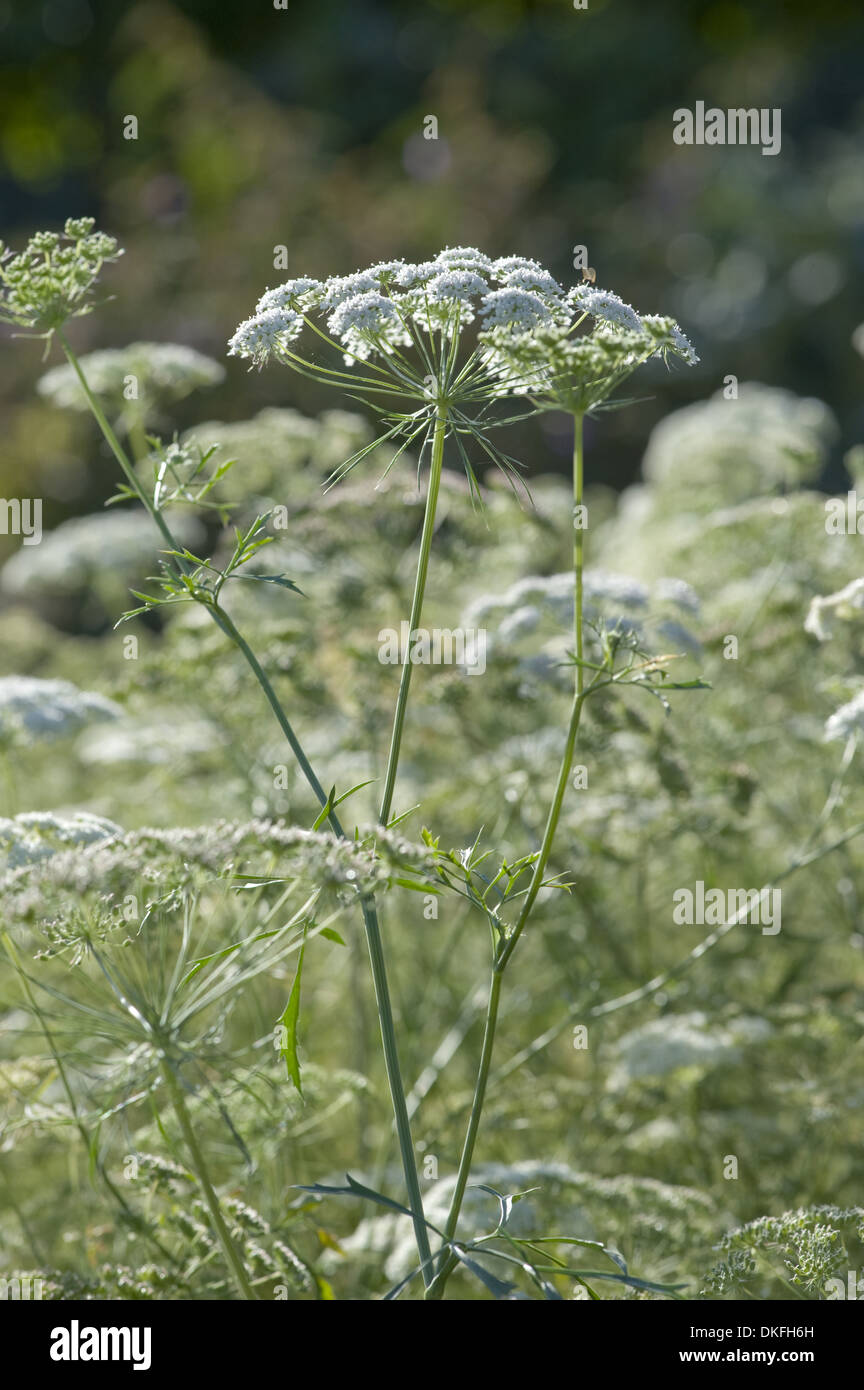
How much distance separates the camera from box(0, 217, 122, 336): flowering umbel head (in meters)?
2.22

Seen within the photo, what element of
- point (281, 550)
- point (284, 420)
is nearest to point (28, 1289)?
point (281, 550)

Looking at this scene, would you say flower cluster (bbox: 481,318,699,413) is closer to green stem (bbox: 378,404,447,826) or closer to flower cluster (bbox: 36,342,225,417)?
green stem (bbox: 378,404,447,826)

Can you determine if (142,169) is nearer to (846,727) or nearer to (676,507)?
(676,507)

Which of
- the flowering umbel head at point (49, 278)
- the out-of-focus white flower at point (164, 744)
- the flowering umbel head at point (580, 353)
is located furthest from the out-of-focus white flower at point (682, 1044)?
the flowering umbel head at point (49, 278)

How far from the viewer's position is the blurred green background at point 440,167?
11562 mm

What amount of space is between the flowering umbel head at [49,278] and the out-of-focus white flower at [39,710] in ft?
4.36

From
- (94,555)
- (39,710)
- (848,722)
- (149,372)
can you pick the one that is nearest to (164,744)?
(39,710)

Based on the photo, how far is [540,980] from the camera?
4316 millimetres

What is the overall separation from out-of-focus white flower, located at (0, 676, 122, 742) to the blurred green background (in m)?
7.41

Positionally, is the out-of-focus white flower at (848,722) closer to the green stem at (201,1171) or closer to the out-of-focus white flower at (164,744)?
the green stem at (201,1171)
